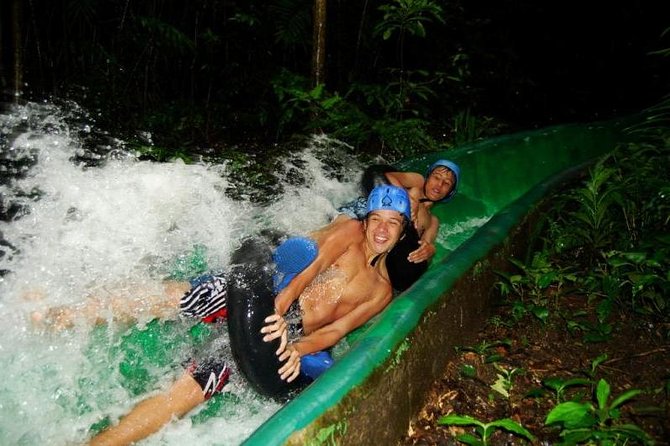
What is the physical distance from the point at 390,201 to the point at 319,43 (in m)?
3.69

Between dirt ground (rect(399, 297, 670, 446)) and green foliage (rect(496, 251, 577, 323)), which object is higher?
green foliage (rect(496, 251, 577, 323))

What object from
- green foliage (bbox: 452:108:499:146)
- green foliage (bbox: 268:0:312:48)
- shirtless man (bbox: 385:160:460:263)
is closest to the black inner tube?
shirtless man (bbox: 385:160:460:263)

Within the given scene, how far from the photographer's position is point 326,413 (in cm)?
143

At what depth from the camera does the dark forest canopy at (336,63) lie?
6488 millimetres

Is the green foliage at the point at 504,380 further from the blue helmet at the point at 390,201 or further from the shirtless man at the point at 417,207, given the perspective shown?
the shirtless man at the point at 417,207

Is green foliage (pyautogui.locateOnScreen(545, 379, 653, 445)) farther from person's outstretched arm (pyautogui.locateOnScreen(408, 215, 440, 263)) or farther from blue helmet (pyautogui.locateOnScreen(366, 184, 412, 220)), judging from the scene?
person's outstretched arm (pyautogui.locateOnScreen(408, 215, 440, 263))

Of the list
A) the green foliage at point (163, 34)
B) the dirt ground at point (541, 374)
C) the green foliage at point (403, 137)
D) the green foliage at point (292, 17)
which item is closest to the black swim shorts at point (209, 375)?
the dirt ground at point (541, 374)

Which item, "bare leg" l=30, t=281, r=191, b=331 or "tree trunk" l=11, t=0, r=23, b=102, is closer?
"bare leg" l=30, t=281, r=191, b=331

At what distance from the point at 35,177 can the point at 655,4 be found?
654 inches

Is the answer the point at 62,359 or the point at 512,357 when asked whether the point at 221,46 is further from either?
the point at 512,357

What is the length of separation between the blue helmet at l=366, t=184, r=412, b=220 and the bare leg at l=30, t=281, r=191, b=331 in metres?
1.29

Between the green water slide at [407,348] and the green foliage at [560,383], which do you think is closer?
the green water slide at [407,348]

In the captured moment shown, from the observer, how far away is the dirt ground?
1868mm

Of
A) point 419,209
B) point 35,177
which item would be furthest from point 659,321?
point 35,177
